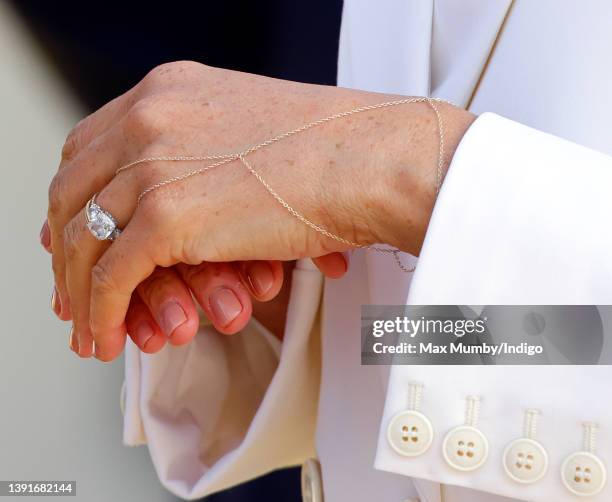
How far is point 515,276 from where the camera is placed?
594 mm

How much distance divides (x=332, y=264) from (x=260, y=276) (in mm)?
74

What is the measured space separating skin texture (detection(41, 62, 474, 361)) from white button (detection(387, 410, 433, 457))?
137mm

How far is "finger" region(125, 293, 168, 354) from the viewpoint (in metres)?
0.81

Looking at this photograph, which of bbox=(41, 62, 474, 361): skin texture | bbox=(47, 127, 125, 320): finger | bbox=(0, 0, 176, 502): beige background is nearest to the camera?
bbox=(41, 62, 474, 361): skin texture

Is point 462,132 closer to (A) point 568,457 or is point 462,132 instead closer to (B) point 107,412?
(A) point 568,457

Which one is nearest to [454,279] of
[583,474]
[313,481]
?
[583,474]

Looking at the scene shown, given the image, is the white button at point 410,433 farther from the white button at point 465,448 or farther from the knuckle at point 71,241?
the knuckle at point 71,241

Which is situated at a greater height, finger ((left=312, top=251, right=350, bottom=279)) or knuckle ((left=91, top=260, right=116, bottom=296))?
finger ((left=312, top=251, right=350, bottom=279))

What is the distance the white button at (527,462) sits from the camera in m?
0.57

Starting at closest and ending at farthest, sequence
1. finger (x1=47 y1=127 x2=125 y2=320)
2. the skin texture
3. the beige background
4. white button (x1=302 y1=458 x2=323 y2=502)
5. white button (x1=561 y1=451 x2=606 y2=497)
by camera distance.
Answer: white button (x1=561 y1=451 x2=606 y2=497) < the skin texture < finger (x1=47 y1=127 x2=125 y2=320) < white button (x1=302 y1=458 x2=323 y2=502) < the beige background

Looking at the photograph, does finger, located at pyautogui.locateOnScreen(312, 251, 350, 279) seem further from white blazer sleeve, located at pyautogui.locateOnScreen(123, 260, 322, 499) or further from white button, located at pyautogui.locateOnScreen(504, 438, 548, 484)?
white button, located at pyautogui.locateOnScreen(504, 438, 548, 484)

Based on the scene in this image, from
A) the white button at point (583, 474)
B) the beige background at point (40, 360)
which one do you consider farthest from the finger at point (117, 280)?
the beige background at point (40, 360)

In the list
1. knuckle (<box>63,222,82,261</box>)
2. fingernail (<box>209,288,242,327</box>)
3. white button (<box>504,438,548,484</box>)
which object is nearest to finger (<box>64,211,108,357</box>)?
knuckle (<box>63,222,82,261</box>)

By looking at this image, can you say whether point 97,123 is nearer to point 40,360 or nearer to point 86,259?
point 86,259
